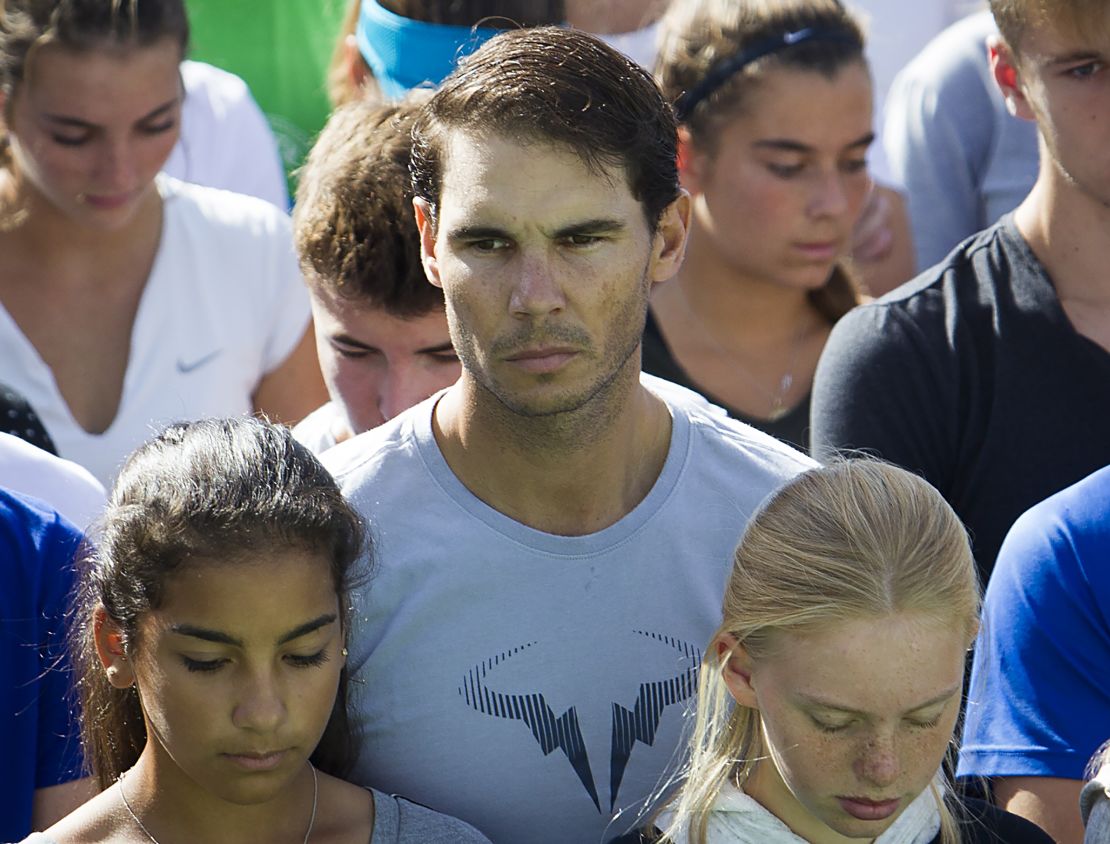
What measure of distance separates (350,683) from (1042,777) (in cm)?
89

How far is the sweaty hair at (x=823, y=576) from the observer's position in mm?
2068

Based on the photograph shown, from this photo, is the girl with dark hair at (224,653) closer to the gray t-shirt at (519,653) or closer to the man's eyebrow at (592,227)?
the gray t-shirt at (519,653)

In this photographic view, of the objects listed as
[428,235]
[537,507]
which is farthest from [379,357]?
[537,507]

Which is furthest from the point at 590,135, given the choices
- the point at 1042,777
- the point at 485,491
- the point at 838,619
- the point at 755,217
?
the point at 755,217

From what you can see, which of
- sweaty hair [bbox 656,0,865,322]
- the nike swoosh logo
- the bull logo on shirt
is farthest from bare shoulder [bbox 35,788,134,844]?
sweaty hair [bbox 656,0,865,322]

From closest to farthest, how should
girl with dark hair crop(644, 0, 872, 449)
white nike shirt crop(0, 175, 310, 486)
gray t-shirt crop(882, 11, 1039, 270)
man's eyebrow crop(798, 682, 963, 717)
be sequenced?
1. man's eyebrow crop(798, 682, 963, 717)
2. white nike shirt crop(0, 175, 310, 486)
3. girl with dark hair crop(644, 0, 872, 449)
4. gray t-shirt crop(882, 11, 1039, 270)

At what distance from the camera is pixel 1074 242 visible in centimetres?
284

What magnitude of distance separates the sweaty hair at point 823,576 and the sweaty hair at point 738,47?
1.56 meters

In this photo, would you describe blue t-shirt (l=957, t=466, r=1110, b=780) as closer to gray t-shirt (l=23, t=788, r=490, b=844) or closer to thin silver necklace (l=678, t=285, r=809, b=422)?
gray t-shirt (l=23, t=788, r=490, b=844)

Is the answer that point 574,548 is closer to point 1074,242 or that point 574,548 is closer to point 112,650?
point 112,650

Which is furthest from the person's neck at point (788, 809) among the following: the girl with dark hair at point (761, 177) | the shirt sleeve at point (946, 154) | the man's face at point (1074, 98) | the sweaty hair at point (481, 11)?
the shirt sleeve at point (946, 154)

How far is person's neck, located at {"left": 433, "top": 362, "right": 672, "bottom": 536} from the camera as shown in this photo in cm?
226

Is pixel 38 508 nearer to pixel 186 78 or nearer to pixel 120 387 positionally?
pixel 120 387

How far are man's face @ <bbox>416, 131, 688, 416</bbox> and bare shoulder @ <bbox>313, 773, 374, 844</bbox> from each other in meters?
0.52
